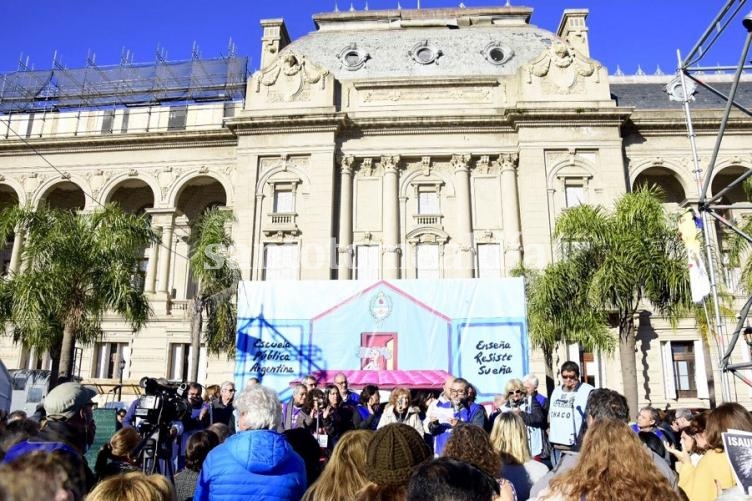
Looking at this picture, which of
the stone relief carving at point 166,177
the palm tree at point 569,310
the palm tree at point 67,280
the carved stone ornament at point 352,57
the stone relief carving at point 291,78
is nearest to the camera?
the palm tree at point 67,280

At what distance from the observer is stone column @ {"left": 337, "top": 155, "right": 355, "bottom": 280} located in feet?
84.9

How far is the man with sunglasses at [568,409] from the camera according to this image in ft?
22.5

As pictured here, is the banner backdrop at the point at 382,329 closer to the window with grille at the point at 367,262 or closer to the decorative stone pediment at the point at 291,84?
the window with grille at the point at 367,262

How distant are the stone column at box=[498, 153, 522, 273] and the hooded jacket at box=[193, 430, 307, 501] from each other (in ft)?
72.4

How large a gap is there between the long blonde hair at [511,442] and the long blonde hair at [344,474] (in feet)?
5.77

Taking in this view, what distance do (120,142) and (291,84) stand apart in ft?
31.5

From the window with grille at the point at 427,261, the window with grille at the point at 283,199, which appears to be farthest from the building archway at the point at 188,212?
the window with grille at the point at 427,261

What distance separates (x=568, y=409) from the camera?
6.99 m

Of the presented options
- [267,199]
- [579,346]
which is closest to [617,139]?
[579,346]

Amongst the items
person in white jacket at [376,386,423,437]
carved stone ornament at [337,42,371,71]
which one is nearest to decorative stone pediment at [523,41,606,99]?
carved stone ornament at [337,42,371,71]

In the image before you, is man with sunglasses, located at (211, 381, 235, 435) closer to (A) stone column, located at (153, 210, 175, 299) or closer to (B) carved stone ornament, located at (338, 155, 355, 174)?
(B) carved stone ornament, located at (338, 155, 355, 174)

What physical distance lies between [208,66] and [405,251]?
18.3 metres

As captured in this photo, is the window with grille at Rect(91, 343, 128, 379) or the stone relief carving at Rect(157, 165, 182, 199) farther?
the stone relief carving at Rect(157, 165, 182, 199)

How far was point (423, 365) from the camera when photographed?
16.0 m
